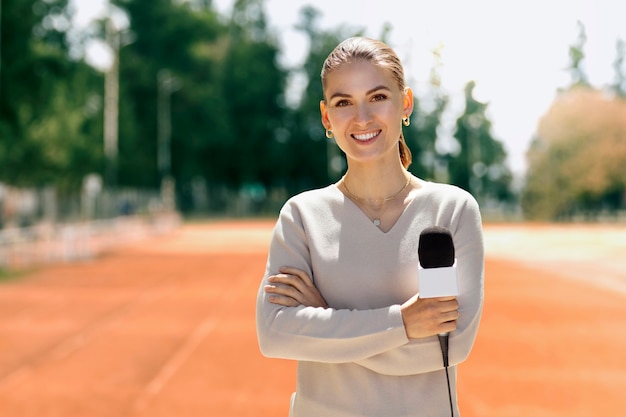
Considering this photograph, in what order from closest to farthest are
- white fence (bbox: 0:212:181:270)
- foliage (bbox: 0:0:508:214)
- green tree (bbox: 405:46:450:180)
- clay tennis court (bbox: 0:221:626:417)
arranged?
green tree (bbox: 405:46:450:180), clay tennis court (bbox: 0:221:626:417), white fence (bbox: 0:212:181:270), foliage (bbox: 0:0:508:214)

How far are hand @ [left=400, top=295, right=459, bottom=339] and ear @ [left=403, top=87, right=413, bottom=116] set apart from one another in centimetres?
46

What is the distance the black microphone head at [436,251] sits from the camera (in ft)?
6.15

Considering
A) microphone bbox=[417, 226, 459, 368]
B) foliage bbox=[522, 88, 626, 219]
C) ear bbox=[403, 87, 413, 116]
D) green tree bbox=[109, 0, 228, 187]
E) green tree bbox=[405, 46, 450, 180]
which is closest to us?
microphone bbox=[417, 226, 459, 368]

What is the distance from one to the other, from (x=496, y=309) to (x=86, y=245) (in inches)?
655

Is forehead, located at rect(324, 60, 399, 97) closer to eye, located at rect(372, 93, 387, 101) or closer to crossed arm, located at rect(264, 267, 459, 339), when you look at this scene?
eye, located at rect(372, 93, 387, 101)

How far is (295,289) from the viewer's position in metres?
2.16

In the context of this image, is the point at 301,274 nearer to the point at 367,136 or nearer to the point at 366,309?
the point at 366,309

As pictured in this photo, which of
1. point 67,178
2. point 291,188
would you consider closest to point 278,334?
point 67,178

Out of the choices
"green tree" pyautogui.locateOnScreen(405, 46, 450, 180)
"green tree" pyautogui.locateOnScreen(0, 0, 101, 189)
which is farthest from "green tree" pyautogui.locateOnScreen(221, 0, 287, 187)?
"green tree" pyautogui.locateOnScreen(405, 46, 450, 180)

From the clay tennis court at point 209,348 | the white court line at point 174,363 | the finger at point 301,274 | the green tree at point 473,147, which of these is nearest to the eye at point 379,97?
the finger at point 301,274

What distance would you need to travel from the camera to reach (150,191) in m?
68.3

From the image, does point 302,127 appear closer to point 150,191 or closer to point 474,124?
point 150,191

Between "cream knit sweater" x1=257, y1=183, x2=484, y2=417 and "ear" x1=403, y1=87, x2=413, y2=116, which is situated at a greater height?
"ear" x1=403, y1=87, x2=413, y2=116

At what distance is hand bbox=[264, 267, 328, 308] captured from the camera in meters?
2.14
